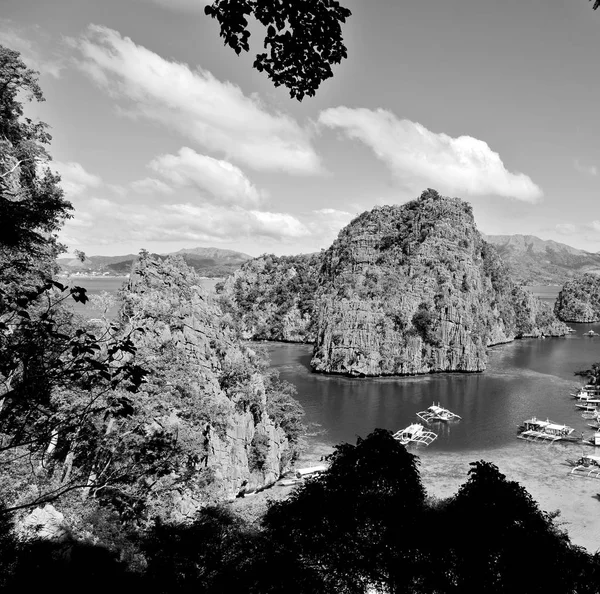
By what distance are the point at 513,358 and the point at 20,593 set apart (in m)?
97.3

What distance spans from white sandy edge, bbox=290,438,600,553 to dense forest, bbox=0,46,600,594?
52.3 feet

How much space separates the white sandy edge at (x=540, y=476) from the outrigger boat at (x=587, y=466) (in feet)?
2.29

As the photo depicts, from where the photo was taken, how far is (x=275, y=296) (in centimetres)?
13038

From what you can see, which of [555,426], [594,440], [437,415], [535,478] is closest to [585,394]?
[555,426]

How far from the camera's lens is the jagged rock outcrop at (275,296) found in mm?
120938

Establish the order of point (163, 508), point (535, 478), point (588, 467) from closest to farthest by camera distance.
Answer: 1. point (163, 508)
2. point (535, 478)
3. point (588, 467)

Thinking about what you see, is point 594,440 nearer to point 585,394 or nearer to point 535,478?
point 535,478

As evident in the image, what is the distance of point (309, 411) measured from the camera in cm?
5288

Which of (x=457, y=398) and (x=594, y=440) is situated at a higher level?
(x=457, y=398)

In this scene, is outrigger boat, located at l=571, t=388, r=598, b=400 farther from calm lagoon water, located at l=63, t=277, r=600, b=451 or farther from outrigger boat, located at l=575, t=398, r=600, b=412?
calm lagoon water, located at l=63, t=277, r=600, b=451

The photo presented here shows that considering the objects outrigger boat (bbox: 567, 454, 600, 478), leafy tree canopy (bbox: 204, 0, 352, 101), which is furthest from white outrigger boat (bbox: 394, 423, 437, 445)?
leafy tree canopy (bbox: 204, 0, 352, 101)

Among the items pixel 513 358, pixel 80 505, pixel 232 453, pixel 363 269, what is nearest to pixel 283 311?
pixel 363 269

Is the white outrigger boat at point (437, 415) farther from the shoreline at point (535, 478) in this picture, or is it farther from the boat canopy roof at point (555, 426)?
the boat canopy roof at point (555, 426)

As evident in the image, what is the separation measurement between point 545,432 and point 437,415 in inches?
448
